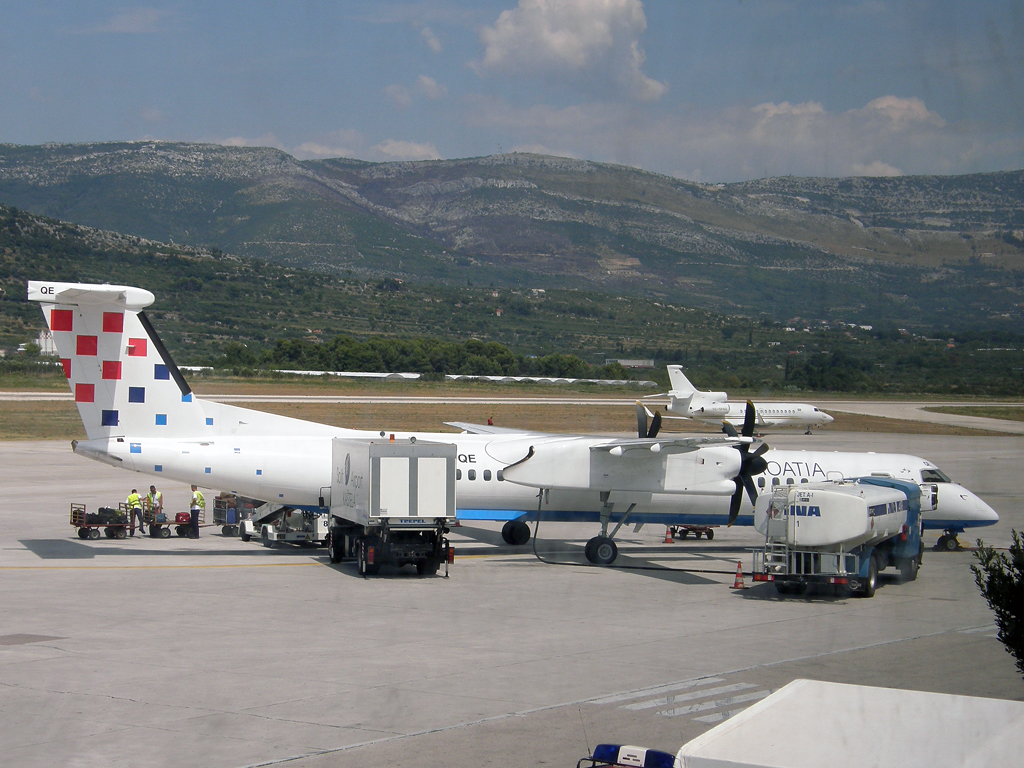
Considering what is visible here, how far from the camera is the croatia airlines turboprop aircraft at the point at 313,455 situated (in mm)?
23906

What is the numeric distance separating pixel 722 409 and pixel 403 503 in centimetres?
2418

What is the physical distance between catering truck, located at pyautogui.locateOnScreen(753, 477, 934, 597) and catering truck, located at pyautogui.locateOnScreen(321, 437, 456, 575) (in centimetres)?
767

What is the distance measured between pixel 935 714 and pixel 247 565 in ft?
69.4

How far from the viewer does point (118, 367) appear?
2430 centimetres

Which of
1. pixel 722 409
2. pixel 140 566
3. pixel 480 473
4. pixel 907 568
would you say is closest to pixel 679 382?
pixel 722 409

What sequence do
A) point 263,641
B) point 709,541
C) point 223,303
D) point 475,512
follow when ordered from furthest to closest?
point 223,303, point 709,541, point 475,512, point 263,641

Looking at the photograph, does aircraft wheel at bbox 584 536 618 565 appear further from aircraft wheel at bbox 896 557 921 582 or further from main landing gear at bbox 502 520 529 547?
aircraft wheel at bbox 896 557 921 582

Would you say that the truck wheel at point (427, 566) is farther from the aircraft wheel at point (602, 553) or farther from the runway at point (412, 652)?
the aircraft wheel at point (602, 553)

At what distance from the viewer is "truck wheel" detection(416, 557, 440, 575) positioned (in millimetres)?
22644

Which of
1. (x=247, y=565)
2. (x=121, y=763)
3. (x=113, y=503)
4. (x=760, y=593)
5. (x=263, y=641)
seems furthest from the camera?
(x=113, y=503)

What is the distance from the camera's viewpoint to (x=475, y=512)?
2666cm

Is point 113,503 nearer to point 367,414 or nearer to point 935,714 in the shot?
point 367,414

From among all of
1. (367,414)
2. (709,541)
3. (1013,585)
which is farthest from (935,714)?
(367,414)

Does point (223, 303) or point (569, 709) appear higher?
point (223, 303)
